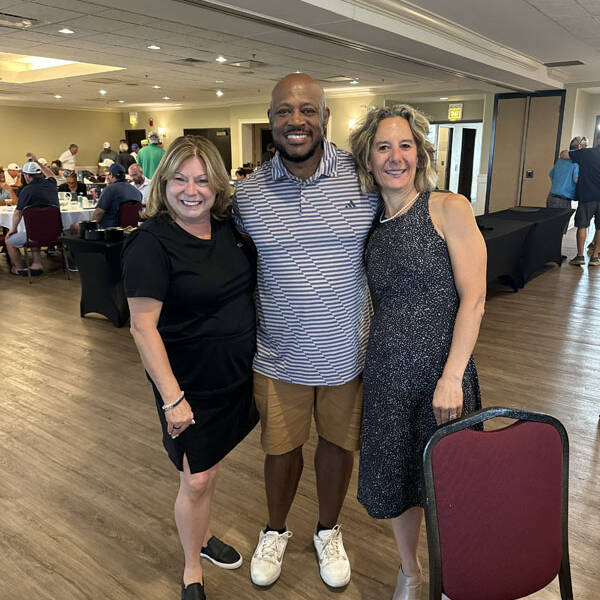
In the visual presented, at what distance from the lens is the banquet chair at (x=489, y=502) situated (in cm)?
125

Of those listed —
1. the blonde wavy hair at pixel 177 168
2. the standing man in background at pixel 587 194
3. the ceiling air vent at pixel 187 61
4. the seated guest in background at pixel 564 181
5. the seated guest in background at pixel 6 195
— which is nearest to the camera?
the blonde wavy hair at pixel 177 168

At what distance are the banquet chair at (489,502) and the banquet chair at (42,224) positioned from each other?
659cm

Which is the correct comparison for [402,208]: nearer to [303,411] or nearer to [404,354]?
[404,354]

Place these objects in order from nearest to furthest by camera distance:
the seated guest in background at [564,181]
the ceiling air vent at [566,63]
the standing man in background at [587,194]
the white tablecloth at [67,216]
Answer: the white tablecloth at [67,216] → the standing man in background at [587,194] → the seated guest in background at [564,181] → the ceiling air vent at [566,63]

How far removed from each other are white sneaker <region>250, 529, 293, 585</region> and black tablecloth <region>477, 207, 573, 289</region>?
13.2 ft

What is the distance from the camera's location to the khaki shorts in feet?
6.23

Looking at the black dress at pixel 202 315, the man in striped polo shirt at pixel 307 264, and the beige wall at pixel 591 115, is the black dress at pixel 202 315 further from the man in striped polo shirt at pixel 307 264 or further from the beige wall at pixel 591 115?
the beige wall at pixel 591 115

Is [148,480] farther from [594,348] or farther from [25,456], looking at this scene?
[594,348]

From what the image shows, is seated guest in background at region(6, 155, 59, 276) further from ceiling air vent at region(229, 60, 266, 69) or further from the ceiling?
ceiling air vent at region(229, 60, 266, 69)

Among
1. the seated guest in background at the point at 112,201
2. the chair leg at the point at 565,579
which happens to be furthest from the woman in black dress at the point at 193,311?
the seated guest in background at the point at 112,201

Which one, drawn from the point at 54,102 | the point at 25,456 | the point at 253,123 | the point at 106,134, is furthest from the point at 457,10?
the point at 106,134

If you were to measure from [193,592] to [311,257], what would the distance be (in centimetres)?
124

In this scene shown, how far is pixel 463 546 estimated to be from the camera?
1.26 metres

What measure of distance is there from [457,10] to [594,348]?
387 cm
